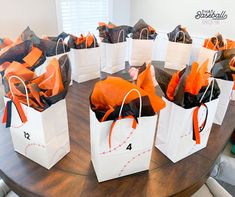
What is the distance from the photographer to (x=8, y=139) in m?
0.99

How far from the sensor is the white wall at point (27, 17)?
1.84 metres

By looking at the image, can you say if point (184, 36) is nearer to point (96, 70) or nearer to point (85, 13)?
point (96, 70)

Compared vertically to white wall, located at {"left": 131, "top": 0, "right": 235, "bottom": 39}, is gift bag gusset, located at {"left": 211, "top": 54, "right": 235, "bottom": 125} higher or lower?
lower

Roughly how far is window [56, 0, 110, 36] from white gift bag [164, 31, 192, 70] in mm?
1268

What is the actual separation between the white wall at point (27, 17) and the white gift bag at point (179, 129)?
1706mm

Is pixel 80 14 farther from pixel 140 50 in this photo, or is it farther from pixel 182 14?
pixel 182 14

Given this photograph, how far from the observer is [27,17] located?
200 cm

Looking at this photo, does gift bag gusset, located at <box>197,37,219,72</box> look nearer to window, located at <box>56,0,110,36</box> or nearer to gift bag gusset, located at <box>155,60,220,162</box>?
gift bag gusset, located at <box>155,60,220,162</box>

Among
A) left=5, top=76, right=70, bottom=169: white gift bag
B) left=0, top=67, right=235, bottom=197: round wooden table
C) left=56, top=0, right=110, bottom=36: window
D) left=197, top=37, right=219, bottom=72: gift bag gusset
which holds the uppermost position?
left=56, top=0, right=110, bottom=36: window

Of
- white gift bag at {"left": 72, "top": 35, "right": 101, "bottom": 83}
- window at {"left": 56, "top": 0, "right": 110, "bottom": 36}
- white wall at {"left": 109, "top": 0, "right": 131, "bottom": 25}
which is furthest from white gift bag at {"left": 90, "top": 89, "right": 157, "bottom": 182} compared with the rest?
white wall at {"left": 109, "top": 0, "right": 131, "bottom": 25}

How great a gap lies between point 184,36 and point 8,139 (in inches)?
59.5

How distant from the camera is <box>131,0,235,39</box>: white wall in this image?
220cm

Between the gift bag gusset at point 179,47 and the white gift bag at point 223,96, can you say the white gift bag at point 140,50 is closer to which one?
the gift bag gusset at point 179,47

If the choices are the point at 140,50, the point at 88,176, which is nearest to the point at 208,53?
the point at 140,50
